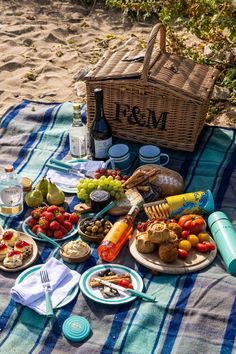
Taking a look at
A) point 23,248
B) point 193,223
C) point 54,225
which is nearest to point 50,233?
point 54,225

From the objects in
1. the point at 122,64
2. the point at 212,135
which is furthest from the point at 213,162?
the point at 122,64

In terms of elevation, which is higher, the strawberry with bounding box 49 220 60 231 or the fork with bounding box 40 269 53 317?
the strawberry with bounding box 49 220 60 231

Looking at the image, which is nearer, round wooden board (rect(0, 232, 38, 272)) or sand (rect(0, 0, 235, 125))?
round wooden board (rect(0, 232, 38, 272))

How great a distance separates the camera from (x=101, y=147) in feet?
10.7

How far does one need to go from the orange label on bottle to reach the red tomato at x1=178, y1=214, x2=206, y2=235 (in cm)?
26

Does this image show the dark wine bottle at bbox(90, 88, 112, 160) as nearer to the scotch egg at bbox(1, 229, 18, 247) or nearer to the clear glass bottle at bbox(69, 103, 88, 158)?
the clear glass bottle at bbox(69, 103, 88, 158)

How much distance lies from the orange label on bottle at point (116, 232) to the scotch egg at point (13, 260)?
39cm

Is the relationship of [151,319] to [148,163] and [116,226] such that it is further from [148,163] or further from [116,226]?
[148,163]

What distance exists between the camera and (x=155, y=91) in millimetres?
3205

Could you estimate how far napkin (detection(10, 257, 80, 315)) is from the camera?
7.61 ft

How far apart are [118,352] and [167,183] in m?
1.02

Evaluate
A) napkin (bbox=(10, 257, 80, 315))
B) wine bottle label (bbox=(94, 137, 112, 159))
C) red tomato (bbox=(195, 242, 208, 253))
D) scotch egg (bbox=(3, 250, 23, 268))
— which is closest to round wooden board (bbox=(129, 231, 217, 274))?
red tomato (bbox=(195, 242, 208, 253))

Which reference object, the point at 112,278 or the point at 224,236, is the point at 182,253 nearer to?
the point at 224,236

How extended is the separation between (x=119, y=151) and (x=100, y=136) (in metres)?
0.15
